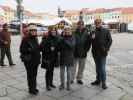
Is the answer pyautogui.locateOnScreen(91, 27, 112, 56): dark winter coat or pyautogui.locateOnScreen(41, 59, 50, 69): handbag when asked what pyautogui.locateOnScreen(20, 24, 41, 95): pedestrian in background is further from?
pyautogui.locateOnScreen(91, 27, 112, 56): dark winter coat

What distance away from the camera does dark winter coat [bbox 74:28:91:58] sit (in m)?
7.17

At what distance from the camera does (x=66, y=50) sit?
6.69 meters

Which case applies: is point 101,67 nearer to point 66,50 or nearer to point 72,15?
point 66,50

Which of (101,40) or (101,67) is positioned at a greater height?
(101,40)

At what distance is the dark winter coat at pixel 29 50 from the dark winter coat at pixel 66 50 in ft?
2.29

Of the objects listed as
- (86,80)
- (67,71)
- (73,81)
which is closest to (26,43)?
(67,71)

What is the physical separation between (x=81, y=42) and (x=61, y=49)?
0.71 meters

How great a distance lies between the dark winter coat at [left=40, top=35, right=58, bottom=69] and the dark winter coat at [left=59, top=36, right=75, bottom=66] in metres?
0.15

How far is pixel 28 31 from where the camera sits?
247 inches

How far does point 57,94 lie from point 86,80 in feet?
5.91

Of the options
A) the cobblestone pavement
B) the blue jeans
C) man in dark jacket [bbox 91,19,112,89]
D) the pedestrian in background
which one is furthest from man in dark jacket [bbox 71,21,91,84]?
the pedestrian in background

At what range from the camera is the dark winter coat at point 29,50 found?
6246mm

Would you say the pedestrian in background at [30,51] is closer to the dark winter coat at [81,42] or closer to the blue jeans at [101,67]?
the dark winter coat at [81,42]

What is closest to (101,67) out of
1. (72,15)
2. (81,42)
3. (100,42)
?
(100,42)
